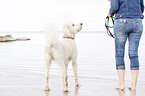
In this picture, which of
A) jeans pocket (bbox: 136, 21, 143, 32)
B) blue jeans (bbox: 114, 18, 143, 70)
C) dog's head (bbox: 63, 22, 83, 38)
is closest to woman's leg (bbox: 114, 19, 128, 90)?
blue jeans (bbox: 114, 18, 143, 70)

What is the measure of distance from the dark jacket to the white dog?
3.19ft

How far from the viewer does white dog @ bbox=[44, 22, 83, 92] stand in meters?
4.94

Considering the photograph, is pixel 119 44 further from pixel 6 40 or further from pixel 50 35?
pixel 6 40

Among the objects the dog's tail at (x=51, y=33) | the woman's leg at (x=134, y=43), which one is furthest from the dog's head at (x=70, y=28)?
the woman's leg at (x=134, y=43)

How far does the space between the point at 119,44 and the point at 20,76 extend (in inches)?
119

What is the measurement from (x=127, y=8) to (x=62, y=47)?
160 cm

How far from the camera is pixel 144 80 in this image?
6.23m

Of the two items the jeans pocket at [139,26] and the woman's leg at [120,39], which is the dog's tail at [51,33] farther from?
the jeans pocket at [139,26]

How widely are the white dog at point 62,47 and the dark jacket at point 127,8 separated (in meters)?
0.97

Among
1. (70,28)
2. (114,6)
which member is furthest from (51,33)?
(114,6)

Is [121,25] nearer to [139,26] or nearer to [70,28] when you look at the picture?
[139,26]

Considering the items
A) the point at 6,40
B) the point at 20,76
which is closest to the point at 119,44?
the point at 20,76

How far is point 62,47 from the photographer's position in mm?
5262

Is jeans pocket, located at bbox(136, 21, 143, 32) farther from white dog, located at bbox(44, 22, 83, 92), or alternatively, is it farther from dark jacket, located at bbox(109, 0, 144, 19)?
white dog, located at bbox(44, 22, 83, 92)
